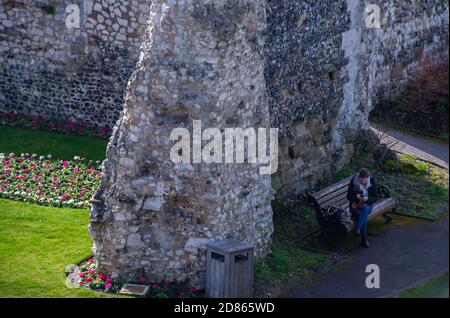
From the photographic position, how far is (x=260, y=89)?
11.8m

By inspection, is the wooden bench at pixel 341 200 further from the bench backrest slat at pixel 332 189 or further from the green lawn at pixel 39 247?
the green lawn at pixel 39 247

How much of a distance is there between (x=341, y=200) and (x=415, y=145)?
336 cm

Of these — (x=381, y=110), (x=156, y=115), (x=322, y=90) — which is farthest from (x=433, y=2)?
(x=156, y=115)

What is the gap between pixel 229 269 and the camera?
10883mm

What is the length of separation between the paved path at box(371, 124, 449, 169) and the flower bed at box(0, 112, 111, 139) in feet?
16.5

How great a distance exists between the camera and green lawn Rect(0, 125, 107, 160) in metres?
16.4

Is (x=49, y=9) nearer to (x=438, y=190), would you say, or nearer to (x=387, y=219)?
(x=387, y=219)

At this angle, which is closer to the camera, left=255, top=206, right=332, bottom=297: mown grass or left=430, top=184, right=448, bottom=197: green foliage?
left=255, top=206, right=332, bottom=297: mown grass

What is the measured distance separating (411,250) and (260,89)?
3088 millimetres

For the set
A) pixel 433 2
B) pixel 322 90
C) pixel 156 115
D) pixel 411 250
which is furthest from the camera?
pixel 433 2

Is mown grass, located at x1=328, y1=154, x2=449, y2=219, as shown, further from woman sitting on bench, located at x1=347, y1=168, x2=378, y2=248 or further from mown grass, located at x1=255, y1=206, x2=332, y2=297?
mown grass, located at x1=255, y1=206, x2=332, y2=297

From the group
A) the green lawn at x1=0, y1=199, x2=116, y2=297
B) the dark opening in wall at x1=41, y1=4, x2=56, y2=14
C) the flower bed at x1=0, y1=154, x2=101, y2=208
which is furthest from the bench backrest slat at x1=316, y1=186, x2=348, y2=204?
the dark opening in wall at x1=41, y1=4, x2=56, y2=14

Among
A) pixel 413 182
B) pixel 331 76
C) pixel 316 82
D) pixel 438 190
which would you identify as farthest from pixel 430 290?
pixel 331 76

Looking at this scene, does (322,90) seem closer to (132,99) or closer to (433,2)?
(132,99)
